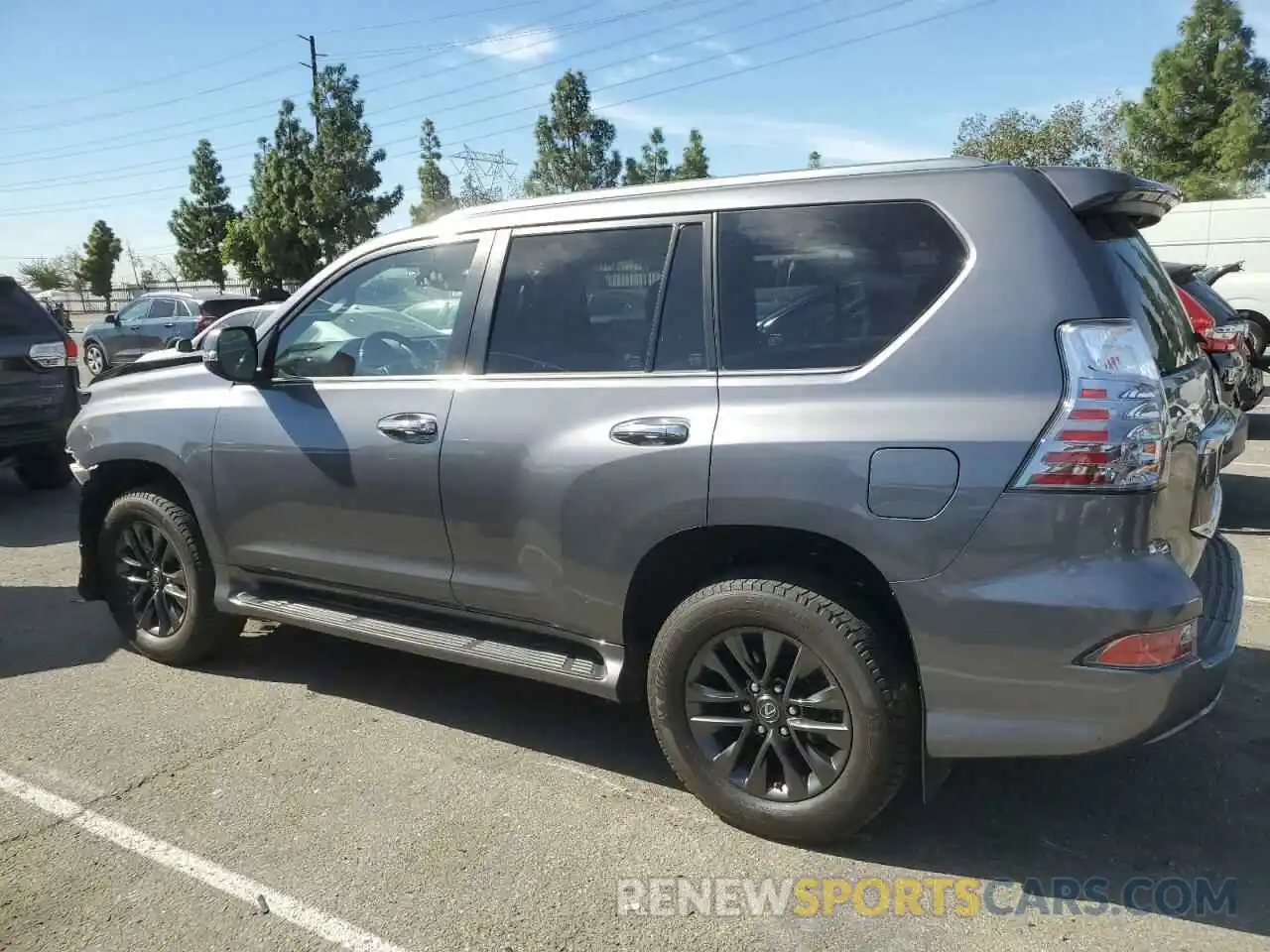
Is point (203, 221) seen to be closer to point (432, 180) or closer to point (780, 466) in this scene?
point (432, 180)

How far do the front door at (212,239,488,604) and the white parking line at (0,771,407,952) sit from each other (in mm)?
1122

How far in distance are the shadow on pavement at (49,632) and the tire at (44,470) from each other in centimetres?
338

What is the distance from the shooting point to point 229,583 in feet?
13.9

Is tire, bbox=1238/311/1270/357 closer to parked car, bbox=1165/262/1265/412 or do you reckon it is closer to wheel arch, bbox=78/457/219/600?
parked car, bbox=1165/262/1265/412

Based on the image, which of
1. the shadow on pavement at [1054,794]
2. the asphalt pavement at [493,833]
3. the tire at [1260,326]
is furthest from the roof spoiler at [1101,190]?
the tire at [1260,326]

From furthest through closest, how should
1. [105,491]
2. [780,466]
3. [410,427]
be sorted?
[105,491], [410,427], [780,466]

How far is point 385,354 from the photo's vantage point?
3.87 meters

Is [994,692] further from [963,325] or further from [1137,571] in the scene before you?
[963,325]

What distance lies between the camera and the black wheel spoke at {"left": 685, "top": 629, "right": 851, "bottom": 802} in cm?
288

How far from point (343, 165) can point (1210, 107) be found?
87.2 ft

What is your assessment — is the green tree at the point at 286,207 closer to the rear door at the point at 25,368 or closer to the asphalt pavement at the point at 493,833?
the rear door at the point at 25,368

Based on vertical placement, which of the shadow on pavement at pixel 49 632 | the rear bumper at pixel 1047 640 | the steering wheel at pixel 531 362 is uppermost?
the steering wheel at pixel 531 362

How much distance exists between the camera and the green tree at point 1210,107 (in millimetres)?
25938

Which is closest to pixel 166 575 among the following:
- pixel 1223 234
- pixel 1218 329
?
pixel 1218 329
